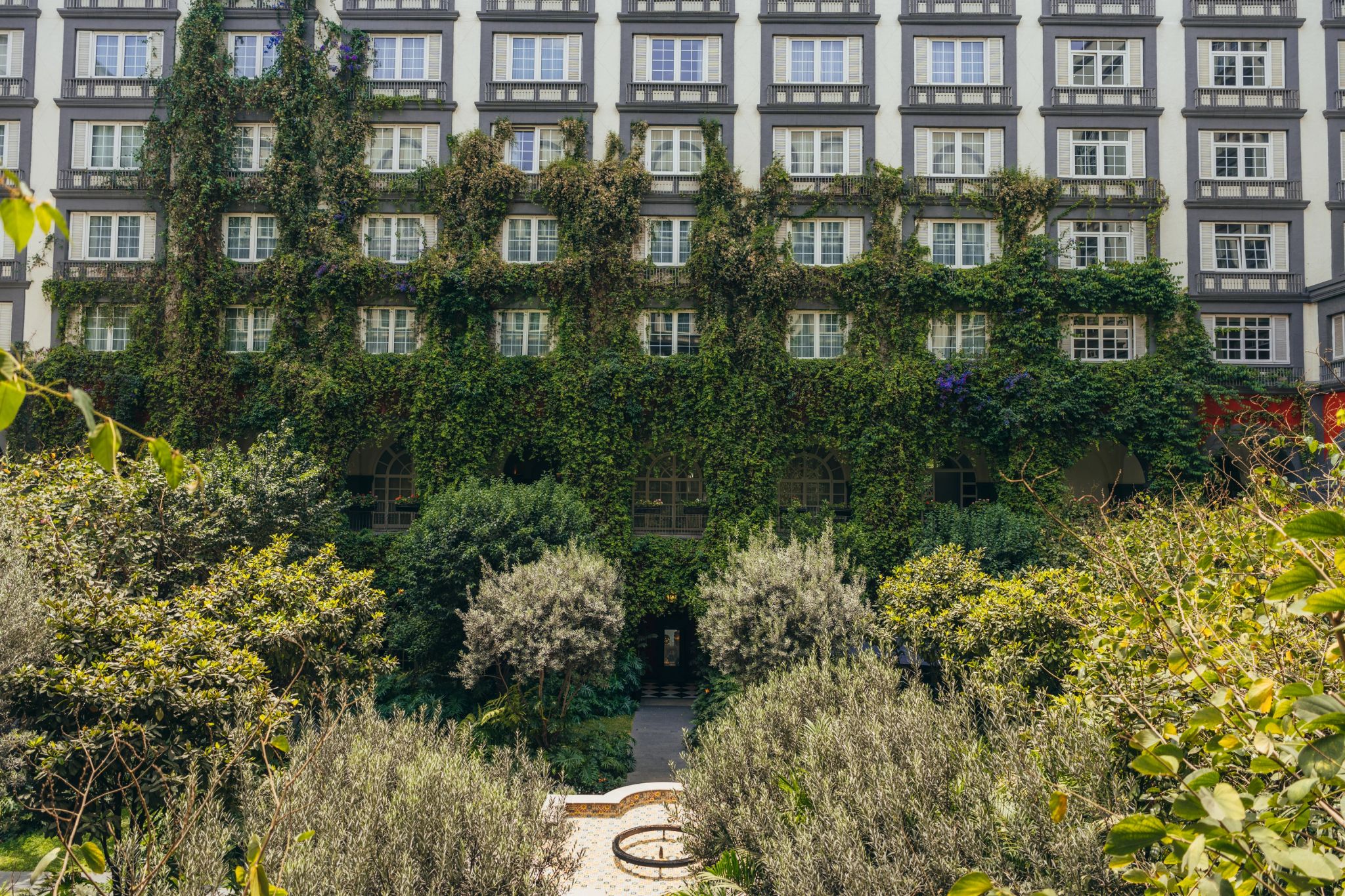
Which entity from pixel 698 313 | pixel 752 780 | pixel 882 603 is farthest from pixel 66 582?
pixel 698 313

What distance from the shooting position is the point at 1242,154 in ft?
98.2

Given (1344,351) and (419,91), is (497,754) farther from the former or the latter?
(1344,351)

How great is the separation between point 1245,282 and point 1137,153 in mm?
5772

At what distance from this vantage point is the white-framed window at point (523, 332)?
2938cm

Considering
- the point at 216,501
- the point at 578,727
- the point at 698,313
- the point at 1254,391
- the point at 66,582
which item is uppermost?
the point at 698,313

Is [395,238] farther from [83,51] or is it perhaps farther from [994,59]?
[994,59]

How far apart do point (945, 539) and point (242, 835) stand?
21564mm

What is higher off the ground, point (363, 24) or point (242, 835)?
point (363, 24)

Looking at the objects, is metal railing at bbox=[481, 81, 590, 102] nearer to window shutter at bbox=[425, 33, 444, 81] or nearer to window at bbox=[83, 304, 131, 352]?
window shutter at bbox=[425, 33, 444, 81]

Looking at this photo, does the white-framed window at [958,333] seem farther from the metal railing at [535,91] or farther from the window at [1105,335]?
A: the metal railing at [535,91]

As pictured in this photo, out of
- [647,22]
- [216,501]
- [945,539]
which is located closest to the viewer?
[216,501]

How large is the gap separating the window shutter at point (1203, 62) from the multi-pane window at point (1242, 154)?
187cm

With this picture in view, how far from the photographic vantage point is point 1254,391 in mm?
28594

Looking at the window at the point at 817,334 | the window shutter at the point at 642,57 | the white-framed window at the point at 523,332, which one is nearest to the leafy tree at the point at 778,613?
the window at the point at 817,334
